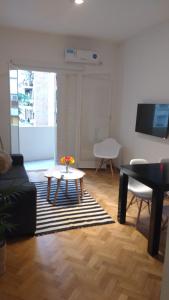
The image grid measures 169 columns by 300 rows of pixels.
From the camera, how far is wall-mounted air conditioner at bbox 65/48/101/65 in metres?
4.96

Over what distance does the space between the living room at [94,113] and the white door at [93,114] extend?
0.07 ft

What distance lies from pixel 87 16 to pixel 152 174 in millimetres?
2639

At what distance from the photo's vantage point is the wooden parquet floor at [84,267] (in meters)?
1.94

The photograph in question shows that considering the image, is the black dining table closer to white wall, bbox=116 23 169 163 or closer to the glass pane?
white wall, bbox=116 23 169 163

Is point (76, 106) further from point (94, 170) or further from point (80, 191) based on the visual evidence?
point (80, 191)

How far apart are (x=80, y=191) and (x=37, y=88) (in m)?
3.72

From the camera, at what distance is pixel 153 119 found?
4.14m

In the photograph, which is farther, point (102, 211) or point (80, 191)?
point (80, 191)

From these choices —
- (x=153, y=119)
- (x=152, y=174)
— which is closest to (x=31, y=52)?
(x=153, y=119)

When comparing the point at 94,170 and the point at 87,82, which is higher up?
the point at 87,82

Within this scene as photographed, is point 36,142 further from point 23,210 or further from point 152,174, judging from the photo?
point 152,174

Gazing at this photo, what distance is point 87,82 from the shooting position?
5.26m

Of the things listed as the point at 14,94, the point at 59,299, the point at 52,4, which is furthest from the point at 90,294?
the point at 14,94

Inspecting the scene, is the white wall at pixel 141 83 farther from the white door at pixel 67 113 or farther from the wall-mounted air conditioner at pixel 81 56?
the white door at pixel 67 113
